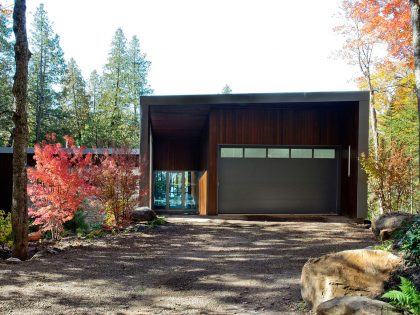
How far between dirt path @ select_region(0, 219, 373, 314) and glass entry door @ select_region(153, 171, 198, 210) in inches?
334

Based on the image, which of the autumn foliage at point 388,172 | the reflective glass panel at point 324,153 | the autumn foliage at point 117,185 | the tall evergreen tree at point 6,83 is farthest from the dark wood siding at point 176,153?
the tall evergreen tree at point 6,83

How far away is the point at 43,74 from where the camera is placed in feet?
99.7

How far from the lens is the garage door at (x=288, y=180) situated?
13.3 meters

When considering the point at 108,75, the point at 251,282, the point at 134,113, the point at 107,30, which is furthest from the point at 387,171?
the point at 107,30

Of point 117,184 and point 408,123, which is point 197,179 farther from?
point 408,123

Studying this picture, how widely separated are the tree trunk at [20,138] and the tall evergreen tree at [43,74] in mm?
23942

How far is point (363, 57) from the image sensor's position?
68.3 feet

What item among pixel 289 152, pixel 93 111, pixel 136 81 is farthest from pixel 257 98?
pixel 93 111

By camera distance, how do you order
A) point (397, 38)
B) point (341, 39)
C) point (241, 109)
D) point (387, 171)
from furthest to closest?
point (341, 39) < point (397, 38) < point (241, 109) < point (387, 171)

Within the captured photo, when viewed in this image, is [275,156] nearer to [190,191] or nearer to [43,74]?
[190,191]

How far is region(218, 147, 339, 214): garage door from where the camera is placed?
13.3m

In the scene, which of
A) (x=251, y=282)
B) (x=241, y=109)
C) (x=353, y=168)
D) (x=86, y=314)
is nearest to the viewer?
(x=86, y=314)

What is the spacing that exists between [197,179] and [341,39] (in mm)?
11605

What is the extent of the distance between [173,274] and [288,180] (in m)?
8.46
